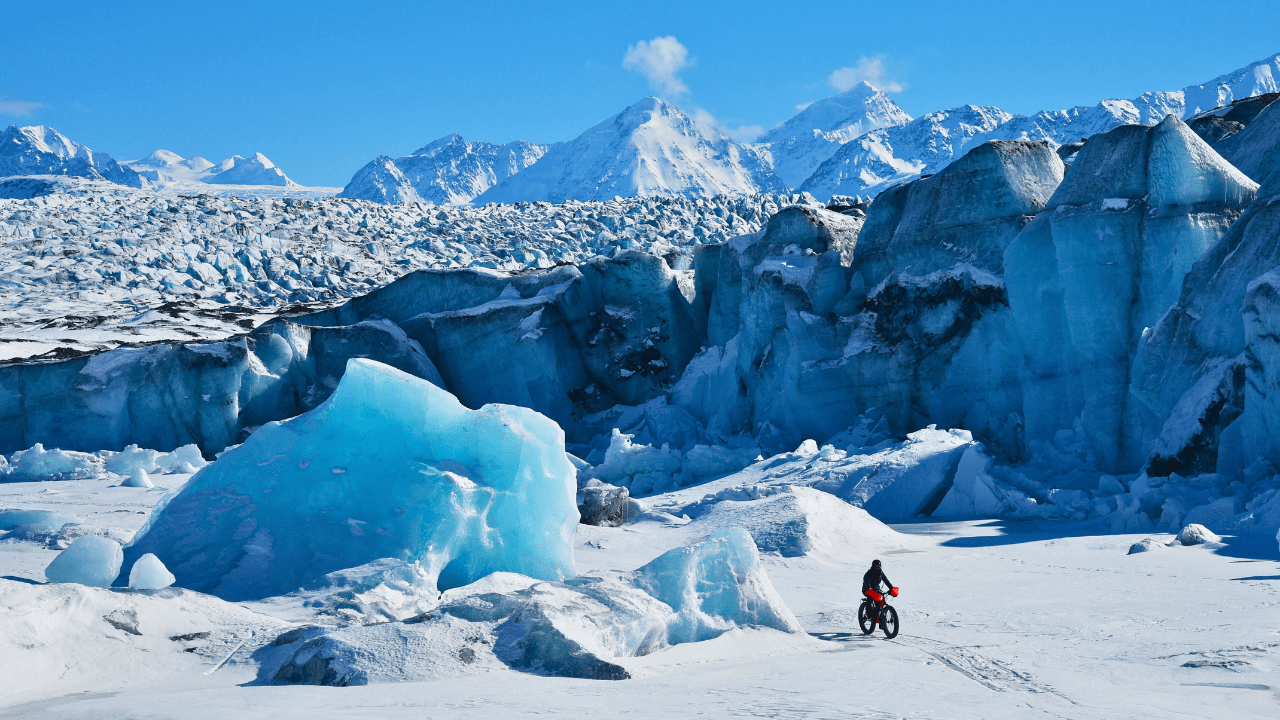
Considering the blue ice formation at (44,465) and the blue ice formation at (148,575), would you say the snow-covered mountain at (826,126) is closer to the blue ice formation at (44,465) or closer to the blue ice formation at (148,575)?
the blue ice formation at (44,465)

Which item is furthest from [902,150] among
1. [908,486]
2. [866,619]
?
[866,619]

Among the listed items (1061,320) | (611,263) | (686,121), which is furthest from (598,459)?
(686,121)

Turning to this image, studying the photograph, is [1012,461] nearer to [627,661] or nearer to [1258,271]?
[1258,271]

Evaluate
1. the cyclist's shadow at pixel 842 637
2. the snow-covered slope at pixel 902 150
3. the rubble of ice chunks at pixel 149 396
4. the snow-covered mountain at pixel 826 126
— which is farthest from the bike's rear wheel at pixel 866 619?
the snow-covered mountain at pixel 826 126

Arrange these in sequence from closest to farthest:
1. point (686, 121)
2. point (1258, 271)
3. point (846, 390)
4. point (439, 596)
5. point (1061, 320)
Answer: point (439, 596)
point (1258, 271)
point (1061, 320)
point (846, 390)
point (686, 121)

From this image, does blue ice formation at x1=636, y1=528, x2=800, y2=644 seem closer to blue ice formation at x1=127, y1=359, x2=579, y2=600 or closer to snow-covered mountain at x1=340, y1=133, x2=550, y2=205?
blue ice formation at x1=127, y1=359, x2=579, y2=600

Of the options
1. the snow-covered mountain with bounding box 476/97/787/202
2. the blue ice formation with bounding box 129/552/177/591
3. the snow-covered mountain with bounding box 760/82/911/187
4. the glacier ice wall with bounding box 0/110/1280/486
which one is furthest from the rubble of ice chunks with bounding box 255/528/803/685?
the snow-covered mountain with bounding box 760/82/911/187
